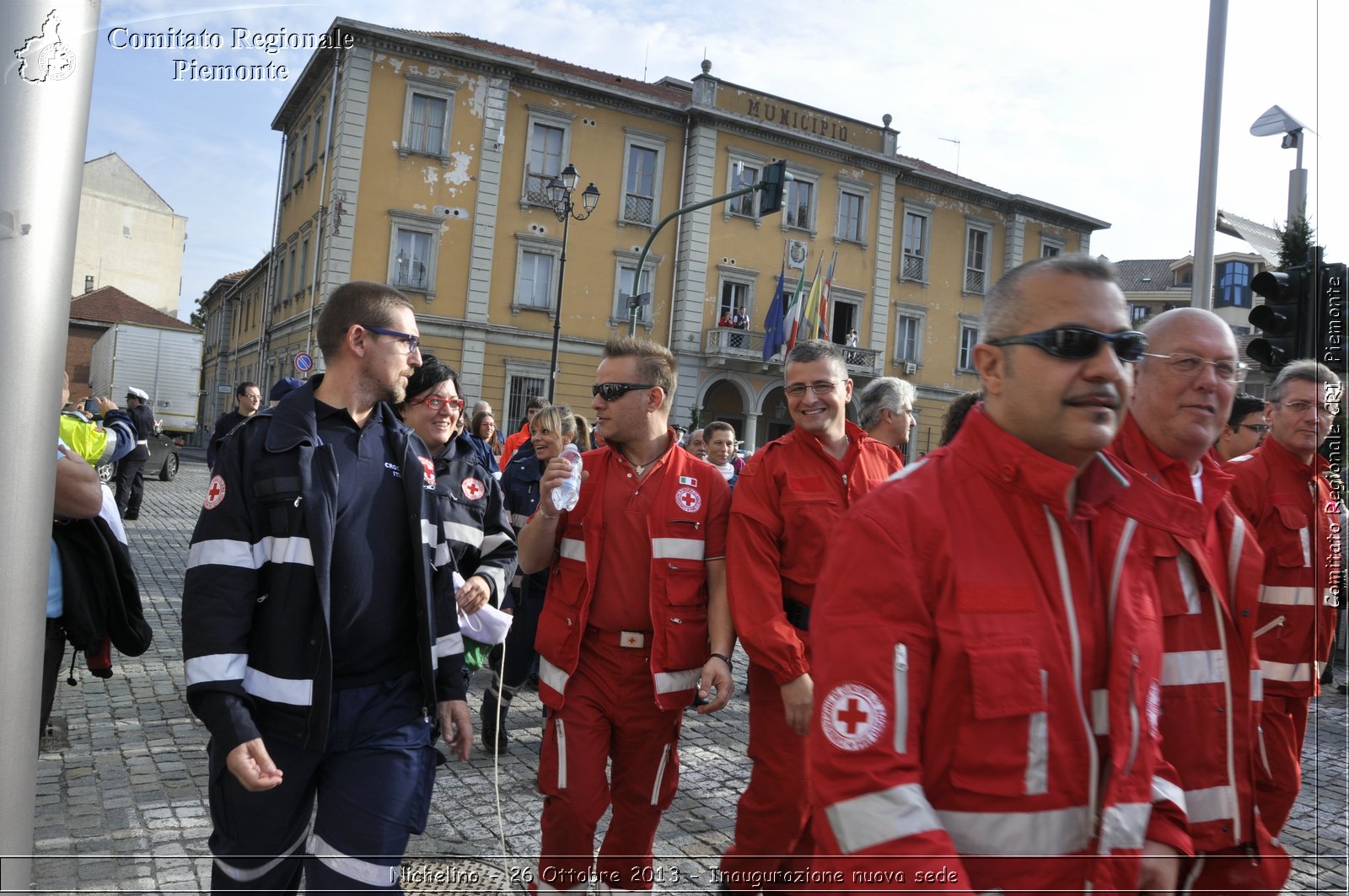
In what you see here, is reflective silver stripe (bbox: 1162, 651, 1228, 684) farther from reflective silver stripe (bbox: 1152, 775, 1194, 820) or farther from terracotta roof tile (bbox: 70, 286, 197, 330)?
terracotta roof tile (bbox: 70, 286, 197, 330)

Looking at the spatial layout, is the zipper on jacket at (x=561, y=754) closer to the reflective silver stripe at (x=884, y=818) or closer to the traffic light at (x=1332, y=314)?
the reflective silver stripe at (x=884, y=818)

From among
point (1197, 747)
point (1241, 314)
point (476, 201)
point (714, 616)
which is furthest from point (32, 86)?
point (1241, 314)

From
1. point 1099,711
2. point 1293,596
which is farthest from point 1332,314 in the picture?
point 1099,711

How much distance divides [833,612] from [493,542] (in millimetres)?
2442

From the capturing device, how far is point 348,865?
2672 millimetres

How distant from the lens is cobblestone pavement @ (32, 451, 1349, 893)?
399 cm

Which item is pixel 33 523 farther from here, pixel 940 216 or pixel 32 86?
pixel 940 216

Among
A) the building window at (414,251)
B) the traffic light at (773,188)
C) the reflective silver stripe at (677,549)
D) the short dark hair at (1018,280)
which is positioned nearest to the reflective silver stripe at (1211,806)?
the short dark hair at (1018,280)

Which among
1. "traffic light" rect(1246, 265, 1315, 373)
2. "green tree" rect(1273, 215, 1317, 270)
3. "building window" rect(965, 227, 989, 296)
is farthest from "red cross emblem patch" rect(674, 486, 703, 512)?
"building window" rect(965, 227, 989, 296)

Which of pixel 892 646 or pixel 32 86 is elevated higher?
pixel 32 86

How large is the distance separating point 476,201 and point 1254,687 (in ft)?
94.4

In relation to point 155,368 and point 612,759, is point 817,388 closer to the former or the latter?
point 612,759

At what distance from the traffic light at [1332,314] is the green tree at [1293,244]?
21 cm

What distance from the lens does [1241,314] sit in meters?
47.3
